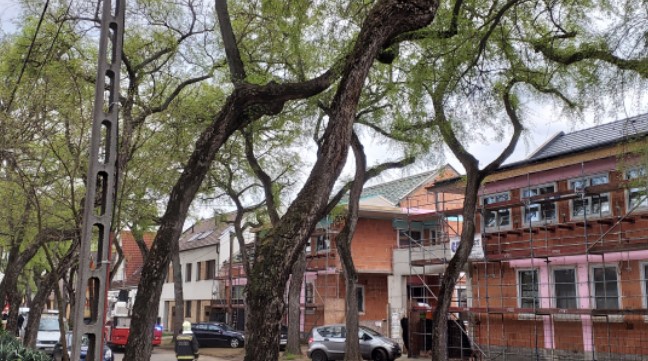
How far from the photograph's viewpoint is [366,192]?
3869 cm

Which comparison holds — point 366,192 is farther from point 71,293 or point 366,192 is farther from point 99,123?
point 99,123

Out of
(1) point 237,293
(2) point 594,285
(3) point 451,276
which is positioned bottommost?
(1) point 237,293

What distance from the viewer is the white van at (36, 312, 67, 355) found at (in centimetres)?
2530

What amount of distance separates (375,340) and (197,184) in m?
16.6

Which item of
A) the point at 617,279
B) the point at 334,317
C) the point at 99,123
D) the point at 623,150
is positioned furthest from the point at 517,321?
the point at 99,123

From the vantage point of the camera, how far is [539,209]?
21.8 m

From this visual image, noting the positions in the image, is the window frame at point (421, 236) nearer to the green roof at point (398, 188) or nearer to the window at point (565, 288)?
the green roof at point (398, 188)

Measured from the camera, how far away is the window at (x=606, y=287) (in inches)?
757

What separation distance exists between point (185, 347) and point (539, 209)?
40.3ft

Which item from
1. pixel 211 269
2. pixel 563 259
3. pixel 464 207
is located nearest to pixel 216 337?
pixel 211 269

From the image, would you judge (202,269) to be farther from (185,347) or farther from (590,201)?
(590,201)

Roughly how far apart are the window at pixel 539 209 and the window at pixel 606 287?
7.47 feet

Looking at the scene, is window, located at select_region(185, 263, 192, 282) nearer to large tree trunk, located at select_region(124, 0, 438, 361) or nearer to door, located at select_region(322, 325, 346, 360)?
door, located at select_region(322, 325, 346, 360)

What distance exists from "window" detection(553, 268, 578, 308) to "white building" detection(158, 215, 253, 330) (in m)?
26.7
